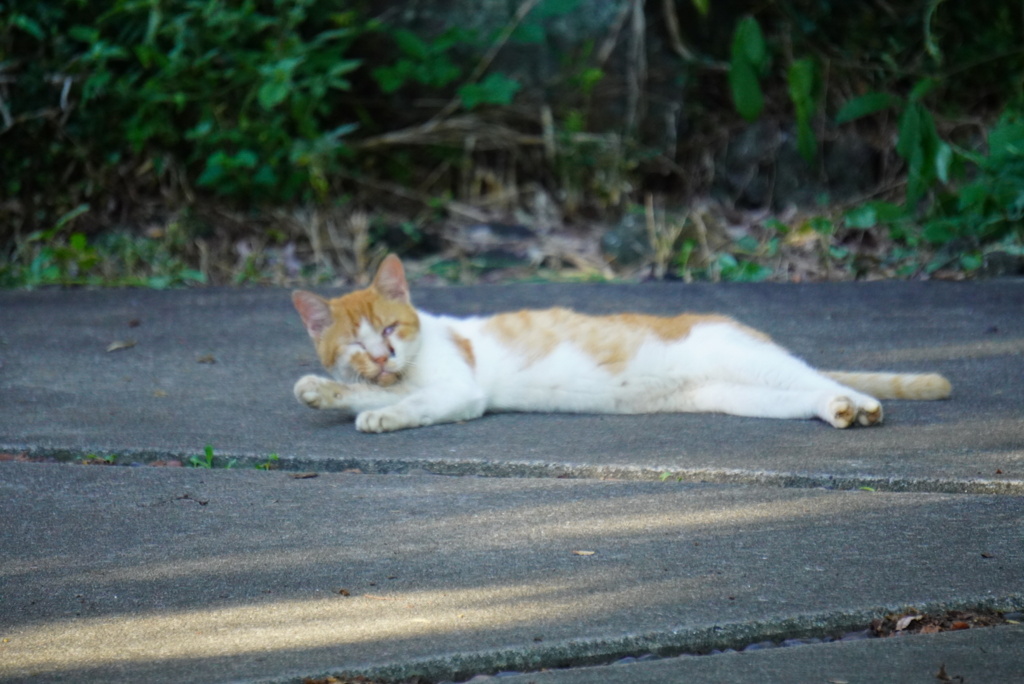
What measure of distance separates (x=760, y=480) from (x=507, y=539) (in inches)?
28.1

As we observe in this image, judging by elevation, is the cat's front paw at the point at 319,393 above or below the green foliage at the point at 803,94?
below

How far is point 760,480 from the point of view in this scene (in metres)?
2.61

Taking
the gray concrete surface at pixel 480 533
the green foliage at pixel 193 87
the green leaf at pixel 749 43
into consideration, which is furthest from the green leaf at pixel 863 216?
the green foliage at pixel 193 87

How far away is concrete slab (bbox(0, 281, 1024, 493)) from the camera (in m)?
2.76

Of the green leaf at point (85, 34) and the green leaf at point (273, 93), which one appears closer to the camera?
the green leaf at point (273, 93)

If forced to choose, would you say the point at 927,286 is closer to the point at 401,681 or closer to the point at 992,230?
the point at 992,230

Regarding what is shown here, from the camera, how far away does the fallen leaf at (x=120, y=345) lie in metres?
4.30

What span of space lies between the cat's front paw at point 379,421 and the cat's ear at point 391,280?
0.52 m

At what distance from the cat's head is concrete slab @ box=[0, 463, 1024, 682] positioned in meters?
0.72

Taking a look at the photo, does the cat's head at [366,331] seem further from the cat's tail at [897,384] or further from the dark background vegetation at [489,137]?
the dark background vegetation at [489,137]

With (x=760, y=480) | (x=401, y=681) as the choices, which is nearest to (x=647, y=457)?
(x=760, y=480)

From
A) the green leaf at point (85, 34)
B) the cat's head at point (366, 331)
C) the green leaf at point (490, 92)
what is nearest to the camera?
the cat's head at point (366, 331)

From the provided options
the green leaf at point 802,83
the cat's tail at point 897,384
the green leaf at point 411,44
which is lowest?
the cat's tail at point 897,384

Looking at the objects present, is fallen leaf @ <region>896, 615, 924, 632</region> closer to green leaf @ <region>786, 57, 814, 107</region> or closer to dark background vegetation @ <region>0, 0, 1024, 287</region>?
dark background vegetation @ <region>0, 0, 1024, 287</region>
